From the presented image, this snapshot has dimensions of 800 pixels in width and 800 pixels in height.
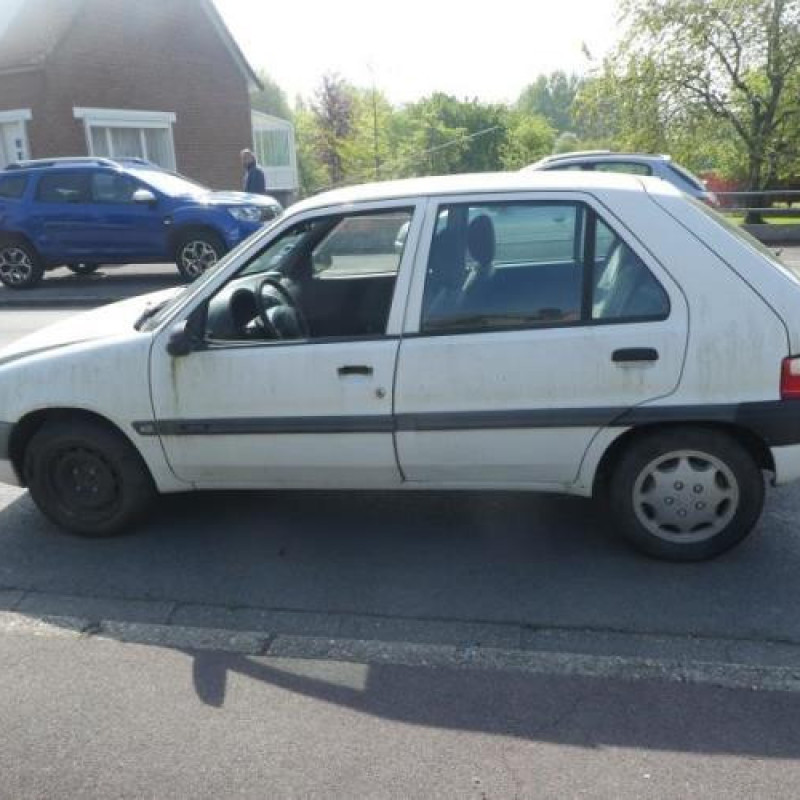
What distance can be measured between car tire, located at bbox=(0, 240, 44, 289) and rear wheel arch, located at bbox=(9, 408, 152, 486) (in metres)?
9.72

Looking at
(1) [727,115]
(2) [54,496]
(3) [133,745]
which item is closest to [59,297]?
(2) [54,496]

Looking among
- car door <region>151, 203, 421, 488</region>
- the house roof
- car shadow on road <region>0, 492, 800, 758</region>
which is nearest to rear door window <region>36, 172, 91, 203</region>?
the house roof

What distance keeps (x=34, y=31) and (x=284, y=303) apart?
18844 mm

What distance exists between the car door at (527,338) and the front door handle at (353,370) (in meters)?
0.14

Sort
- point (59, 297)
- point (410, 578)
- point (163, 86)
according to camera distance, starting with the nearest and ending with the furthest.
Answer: point (410, 578)
point (59, 297)
point (163, 86)

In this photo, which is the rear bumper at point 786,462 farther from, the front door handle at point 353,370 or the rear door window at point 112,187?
the rear door window at point 112,187

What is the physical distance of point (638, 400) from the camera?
332 centimetres

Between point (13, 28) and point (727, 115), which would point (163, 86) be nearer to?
point (13, 28)

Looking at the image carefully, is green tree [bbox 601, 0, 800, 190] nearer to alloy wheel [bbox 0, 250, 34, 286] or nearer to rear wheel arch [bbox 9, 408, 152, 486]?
alloy wheel [bbox 0, 250, 34, 286]

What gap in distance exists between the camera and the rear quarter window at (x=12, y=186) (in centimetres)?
1260

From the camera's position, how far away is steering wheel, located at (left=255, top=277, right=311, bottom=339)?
3.75m

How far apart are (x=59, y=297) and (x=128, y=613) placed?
9430mm

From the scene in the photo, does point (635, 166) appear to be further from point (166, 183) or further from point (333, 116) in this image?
point (333, 116)

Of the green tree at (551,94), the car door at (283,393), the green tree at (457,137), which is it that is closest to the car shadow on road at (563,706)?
the car door at (283,393)
